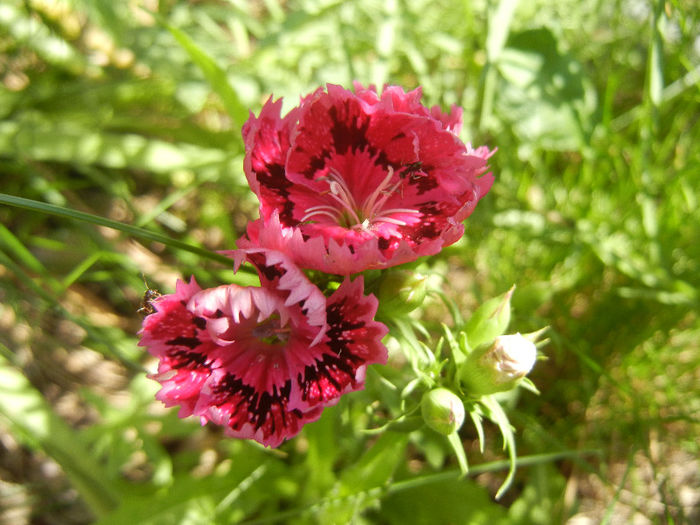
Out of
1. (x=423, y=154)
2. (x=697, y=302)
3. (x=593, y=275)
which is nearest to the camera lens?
(x=423, y=154)

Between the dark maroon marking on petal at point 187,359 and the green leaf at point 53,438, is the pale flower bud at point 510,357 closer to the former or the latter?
the dark maroon marking on petal at point 187,359

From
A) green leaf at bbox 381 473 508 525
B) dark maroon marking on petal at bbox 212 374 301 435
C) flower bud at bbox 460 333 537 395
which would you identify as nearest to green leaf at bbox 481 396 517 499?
flower bud at bbox 460 333 537 395

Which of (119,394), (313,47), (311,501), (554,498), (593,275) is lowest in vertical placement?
(554,498)

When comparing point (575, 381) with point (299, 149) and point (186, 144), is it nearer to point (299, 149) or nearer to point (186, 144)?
point (299, 149)

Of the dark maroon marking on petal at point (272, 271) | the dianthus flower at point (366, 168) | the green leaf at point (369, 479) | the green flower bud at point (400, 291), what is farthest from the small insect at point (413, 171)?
the green leaf at point (369, 479)

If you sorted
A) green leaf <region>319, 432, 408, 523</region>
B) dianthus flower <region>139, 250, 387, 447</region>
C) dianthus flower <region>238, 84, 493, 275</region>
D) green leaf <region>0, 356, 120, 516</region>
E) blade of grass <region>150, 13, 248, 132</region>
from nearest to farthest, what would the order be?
dianthus flower <region>139, 250, 387, 447</region> < dianthus flower <region>238, 84, 493, 275</region> < green leaf <region>319, 432, 408, 523</region> < blade of grass <region>150, 13, 248, 132</region> < green leaf <region>0, 356, 120, 516</region>

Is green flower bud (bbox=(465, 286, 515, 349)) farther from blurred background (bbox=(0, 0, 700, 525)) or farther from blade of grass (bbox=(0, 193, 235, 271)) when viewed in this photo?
blade of grass (bbox=(0, 193, 235, 271))

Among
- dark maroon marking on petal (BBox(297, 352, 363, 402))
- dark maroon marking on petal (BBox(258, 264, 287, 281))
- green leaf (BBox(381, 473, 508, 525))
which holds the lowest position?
green leaf (BBox(381, 473, 508, 525))

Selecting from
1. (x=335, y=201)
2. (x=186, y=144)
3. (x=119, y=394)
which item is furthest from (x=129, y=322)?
(x=335, y=201)
